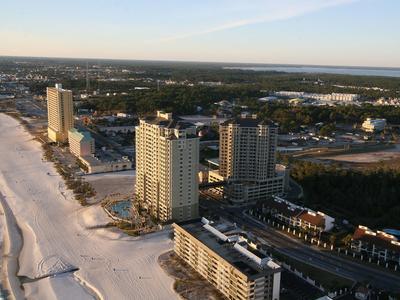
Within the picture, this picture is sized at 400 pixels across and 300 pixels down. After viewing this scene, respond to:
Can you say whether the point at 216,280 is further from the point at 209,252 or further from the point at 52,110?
the point at 52,110

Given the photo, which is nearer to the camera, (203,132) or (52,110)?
(52,110)

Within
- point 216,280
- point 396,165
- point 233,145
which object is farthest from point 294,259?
point 396,165

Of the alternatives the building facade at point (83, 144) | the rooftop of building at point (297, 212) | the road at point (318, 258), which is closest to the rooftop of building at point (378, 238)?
the road at point (318, 258)

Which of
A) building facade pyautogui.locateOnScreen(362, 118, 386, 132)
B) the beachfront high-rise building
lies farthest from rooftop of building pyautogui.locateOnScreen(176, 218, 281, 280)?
building facade pyautogui.locateOnScreen(362, 118, 386, 132)

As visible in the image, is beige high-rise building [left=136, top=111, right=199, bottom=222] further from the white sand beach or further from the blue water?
the white sand beach

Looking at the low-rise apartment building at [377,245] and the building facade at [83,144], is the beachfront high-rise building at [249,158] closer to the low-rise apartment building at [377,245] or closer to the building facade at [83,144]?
the low-rise apartment building at [377,245]

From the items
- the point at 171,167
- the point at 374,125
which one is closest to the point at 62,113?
the point at 171,167
